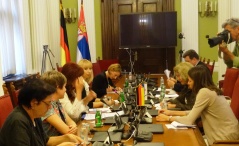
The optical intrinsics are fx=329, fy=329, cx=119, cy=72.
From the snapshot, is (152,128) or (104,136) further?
(152,128)

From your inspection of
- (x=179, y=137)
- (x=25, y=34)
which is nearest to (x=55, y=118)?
(x=179, y=137)

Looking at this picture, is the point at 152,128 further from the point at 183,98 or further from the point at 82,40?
the point at 82,40

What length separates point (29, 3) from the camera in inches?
250

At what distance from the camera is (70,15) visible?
24.1ft

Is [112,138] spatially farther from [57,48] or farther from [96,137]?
[57,48]

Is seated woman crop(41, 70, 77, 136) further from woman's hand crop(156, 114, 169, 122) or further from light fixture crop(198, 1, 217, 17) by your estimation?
light fixture crop(198, 1, 217, 17)

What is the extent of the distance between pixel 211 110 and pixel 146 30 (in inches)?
177

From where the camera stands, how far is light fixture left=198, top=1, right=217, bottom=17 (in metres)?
7.08

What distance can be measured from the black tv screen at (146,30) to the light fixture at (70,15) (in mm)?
1083

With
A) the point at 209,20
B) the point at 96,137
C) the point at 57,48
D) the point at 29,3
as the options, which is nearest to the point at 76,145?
the point at 96,137

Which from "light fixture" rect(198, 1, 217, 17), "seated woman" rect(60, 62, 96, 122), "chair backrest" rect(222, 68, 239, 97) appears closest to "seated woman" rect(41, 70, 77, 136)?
"seated woman" rect(60, 62, 96, 122)

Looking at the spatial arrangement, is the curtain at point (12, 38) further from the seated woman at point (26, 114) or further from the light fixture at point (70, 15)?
the seated woman at point (26, 114)

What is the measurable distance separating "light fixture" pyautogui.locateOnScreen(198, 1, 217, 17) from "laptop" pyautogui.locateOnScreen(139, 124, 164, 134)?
203 inches

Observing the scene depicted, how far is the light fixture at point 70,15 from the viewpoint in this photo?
7351mm
